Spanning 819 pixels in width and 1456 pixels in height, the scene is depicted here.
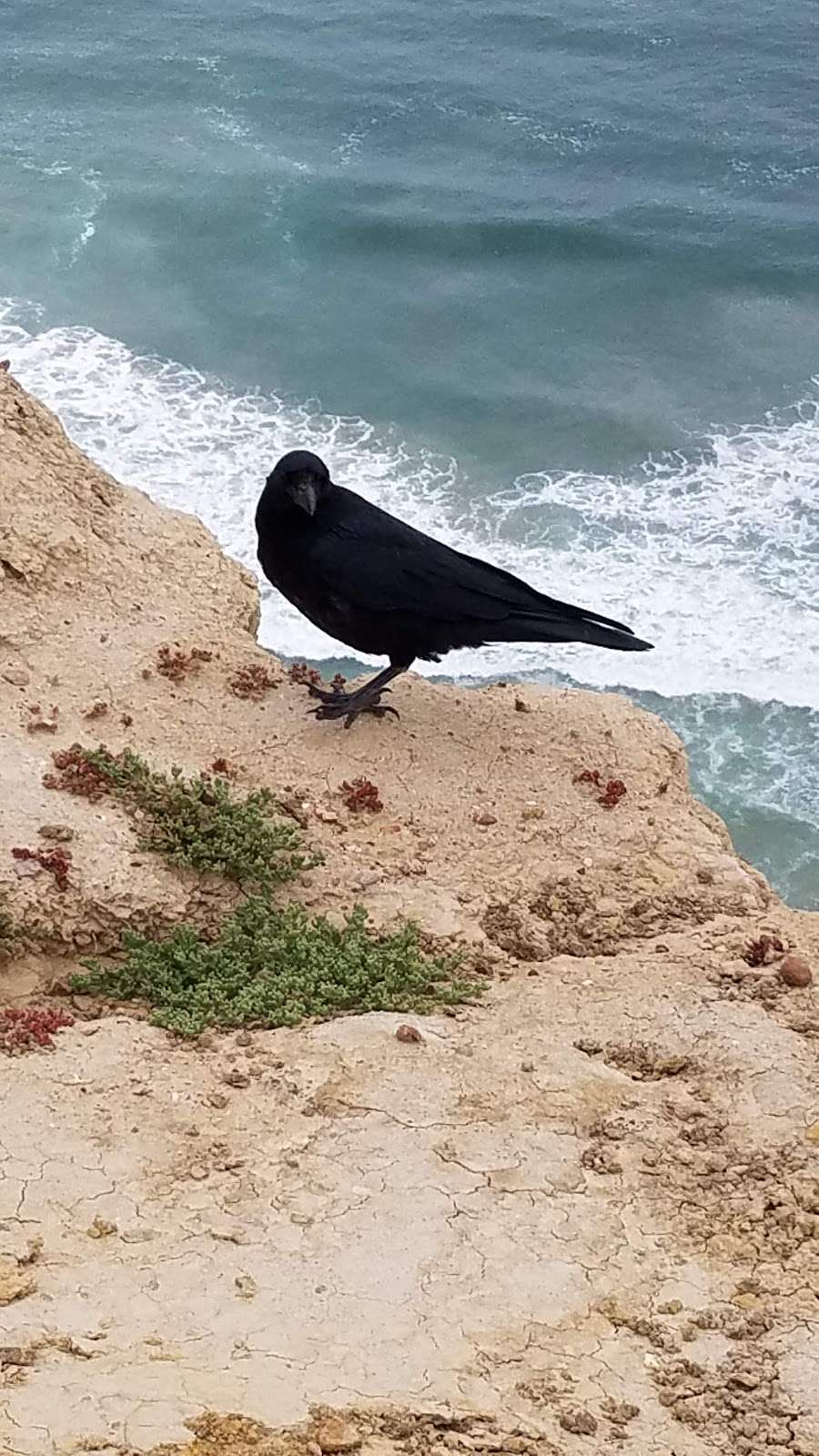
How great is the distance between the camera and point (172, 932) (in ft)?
22.8

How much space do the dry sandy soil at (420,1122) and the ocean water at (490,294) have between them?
21.3 feet

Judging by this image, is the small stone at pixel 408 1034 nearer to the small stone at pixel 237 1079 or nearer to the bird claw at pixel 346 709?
the small stone at pixel 237 1079

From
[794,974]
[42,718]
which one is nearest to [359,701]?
[42,718]

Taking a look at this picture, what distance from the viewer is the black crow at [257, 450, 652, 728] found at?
26.7 ft

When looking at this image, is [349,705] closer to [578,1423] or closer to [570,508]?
[578,1423]

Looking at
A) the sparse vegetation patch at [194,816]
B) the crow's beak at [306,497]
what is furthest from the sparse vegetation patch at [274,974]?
the crow's beak at [306,497]

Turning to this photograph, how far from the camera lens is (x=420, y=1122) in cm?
585

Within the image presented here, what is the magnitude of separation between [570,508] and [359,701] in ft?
35.6

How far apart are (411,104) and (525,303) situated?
6.47 meters

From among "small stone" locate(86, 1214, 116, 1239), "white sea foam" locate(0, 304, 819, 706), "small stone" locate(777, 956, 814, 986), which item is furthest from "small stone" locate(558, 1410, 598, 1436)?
"white sea foam" locate(0, 304, 819, 706)

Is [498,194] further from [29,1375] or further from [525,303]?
[29,1375]

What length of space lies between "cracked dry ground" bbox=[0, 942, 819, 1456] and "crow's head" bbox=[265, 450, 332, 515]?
8.94ft

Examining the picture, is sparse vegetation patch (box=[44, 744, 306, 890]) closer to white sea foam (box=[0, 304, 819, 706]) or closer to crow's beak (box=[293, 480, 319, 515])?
crow's beak (box=[293, 480, 319, 515])

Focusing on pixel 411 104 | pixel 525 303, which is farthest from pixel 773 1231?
pixel 411 104
